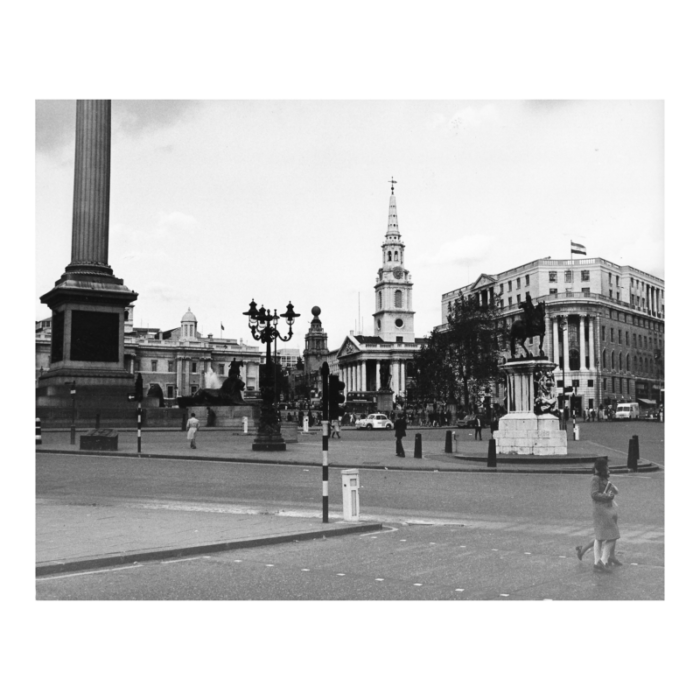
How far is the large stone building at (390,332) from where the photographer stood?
175 metres

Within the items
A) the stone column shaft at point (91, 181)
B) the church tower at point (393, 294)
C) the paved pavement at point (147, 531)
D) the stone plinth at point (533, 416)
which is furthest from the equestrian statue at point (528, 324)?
the church tower at point (393, 294)

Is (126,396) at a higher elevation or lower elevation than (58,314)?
lower

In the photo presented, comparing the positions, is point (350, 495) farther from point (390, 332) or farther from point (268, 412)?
point (390, 332)

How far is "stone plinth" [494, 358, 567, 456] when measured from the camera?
99.8 ft

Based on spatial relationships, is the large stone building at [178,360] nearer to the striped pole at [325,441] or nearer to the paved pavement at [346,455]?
the paved pavement at [346,455]

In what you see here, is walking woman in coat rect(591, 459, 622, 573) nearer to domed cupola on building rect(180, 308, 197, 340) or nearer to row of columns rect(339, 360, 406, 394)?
domed cupola on building rect(180, 308, 197, 340)

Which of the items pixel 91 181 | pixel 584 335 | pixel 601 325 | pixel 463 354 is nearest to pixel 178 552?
pixel 91 181

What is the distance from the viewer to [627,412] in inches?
3740

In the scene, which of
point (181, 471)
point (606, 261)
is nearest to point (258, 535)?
point (181, 471)
